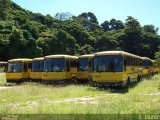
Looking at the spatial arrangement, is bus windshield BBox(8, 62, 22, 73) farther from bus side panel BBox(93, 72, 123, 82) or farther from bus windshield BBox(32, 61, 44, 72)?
bus side panel BBox(93, 72, 123, 82)

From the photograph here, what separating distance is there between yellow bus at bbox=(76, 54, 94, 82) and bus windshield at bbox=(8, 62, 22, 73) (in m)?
6.70

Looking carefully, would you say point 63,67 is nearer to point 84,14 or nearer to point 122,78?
point 122,78

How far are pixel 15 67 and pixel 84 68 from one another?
7.90 m

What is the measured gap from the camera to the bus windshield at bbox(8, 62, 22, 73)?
37.4 m

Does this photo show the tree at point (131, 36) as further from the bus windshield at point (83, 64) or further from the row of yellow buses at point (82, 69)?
the bus windshield at point (83, 64)

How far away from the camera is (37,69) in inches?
1480

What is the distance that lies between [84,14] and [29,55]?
326 feet

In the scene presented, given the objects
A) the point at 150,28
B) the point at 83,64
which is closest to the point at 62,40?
the point at 150,28

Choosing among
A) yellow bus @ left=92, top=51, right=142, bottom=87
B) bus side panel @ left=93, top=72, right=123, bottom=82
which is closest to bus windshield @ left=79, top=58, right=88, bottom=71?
yellow bus @ left=92, top=51, right=142, bottom=87

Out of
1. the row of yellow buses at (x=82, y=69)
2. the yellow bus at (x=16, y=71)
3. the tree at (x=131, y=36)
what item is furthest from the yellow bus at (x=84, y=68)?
the tree at (x=131, y=36)

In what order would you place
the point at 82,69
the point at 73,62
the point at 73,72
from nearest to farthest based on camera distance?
the point at 82,69 < the point at 73,72 < the point at 73,62

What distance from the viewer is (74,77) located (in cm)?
3419

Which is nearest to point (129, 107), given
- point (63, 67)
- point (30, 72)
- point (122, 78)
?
point (122, 78)

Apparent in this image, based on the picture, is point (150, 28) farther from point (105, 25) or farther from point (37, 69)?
point (37, 69)
